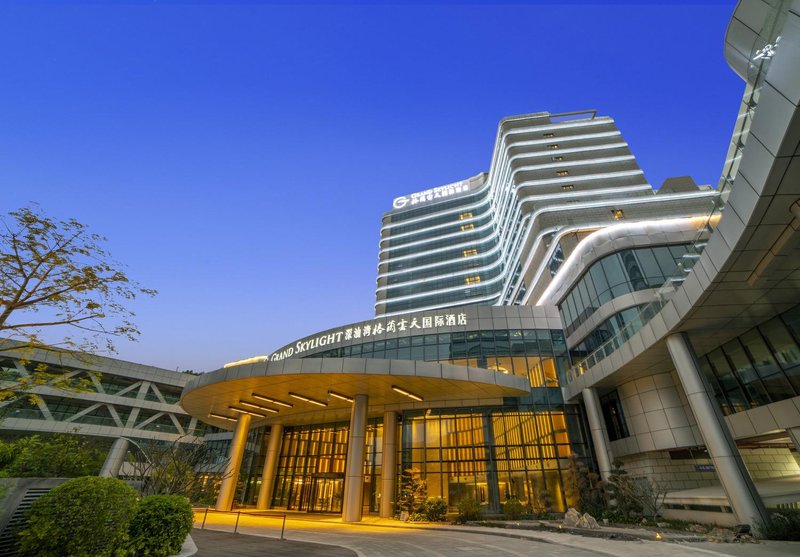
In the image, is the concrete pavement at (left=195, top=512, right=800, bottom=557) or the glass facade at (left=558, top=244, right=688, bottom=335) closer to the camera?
the concrete pavement at (left=195, top=512, right=800, bottom=557)

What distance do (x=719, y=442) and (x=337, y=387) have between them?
59.9 ft

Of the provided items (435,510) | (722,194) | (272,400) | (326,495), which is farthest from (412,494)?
(722,194)

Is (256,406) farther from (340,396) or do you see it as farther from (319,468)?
(340,396)

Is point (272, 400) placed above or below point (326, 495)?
above

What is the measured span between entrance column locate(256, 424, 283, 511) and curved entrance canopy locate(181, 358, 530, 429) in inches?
123

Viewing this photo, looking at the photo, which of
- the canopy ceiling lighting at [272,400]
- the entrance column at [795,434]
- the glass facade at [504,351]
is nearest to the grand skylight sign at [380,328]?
the glass facade at [504,351]

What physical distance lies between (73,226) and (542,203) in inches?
2003

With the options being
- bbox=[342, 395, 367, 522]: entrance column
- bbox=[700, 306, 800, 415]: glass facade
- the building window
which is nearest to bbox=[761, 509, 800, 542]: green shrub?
bbox=[700, 306, 800, 415]: glass facade

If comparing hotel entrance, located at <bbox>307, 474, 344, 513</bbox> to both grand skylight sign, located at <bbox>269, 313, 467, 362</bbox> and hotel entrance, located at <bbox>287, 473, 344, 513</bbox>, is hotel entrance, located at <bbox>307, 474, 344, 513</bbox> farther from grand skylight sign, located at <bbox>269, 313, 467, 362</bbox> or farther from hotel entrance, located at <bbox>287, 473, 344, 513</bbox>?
grand skylight sign, located at <bbox>269, 313, 467, 362</bbox>

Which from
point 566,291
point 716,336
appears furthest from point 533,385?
point 716,336

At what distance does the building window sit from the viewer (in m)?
23.2

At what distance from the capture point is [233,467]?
27016 millimetres

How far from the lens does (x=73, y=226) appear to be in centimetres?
1066

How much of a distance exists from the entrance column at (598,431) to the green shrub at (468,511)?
774 cm
